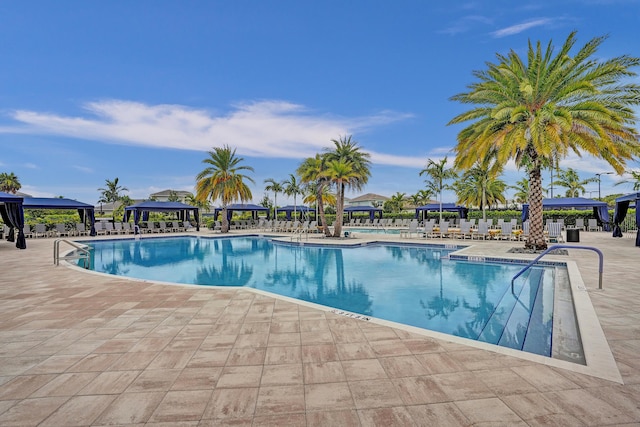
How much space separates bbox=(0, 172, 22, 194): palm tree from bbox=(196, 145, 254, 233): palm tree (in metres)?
38.4

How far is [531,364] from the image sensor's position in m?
2.98

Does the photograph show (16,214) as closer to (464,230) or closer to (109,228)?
(109,228)

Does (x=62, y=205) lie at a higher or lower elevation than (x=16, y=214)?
higher

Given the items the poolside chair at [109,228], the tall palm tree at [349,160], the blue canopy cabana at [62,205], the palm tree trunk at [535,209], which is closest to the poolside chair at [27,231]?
the blue canopy cabana at [62,205]

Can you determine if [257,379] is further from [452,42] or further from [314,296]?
[452,42]

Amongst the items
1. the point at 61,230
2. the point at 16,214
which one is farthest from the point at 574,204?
the point at 61,230

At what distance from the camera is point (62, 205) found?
19.2 m

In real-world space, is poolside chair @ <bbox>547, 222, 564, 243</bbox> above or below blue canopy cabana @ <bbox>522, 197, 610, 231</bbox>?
Result: below

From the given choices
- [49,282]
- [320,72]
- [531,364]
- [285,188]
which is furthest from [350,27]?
[285,188]

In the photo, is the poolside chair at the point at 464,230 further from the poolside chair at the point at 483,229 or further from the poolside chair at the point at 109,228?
the poolside chair at the point at 109,228

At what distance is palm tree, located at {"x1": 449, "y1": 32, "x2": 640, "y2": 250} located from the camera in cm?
987

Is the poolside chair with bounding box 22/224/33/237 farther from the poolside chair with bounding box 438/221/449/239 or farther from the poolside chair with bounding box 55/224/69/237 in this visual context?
the poolside chair with bounding box 438/221/449/239

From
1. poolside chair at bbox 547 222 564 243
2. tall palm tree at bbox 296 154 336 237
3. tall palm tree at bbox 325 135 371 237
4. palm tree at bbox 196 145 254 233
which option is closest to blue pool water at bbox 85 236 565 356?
tall palm tree at bbox 325 135 371 237

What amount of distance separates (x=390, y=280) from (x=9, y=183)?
57719 mm
